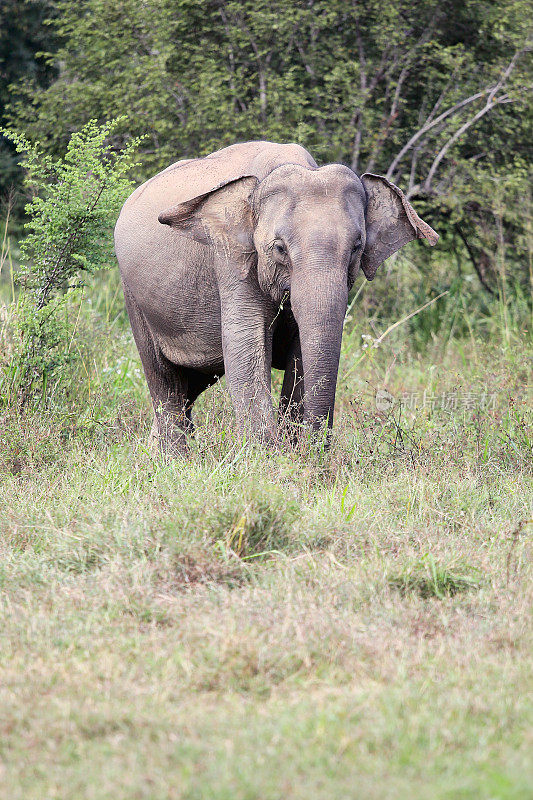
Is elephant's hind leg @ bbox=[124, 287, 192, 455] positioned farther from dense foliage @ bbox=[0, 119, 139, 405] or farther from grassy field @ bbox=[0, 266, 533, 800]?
dense foliage @ bbox=[0, 119, 139, 405]

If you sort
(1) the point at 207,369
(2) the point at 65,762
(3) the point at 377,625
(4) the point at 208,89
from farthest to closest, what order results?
(4) the point at 208,89
(1) the point at 207,369
(3) the point at 377,625
(2) the point at 65,762

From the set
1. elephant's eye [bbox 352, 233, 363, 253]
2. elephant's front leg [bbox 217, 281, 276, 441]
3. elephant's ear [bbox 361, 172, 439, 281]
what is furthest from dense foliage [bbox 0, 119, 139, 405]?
elephant's eye [bbox 352, 233, 363, 253]

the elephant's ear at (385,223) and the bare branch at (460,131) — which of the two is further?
the bare branch at (460,131)

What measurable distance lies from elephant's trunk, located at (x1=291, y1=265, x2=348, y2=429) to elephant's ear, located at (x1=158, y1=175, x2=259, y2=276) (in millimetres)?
533

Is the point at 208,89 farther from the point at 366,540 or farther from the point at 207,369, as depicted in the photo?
the point at 366,540

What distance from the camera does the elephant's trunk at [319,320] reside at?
515 centimetres

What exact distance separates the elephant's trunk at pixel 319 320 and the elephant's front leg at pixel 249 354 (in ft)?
1.34

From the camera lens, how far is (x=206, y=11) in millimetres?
11711

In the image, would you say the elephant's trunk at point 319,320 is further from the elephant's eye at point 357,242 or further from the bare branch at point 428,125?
the bare branch at point 428,125

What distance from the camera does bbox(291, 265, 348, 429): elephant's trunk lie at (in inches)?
203

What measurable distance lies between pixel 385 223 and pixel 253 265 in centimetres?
80

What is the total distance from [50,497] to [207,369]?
1.57m

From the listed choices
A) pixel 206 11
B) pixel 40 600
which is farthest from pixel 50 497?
pixel 206 11

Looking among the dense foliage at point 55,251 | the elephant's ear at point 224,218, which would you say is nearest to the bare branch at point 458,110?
the dense foliage at point 55,251
